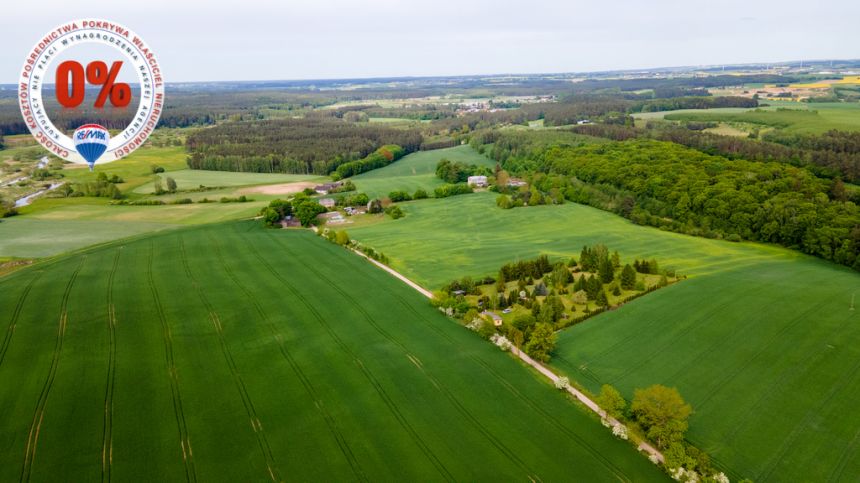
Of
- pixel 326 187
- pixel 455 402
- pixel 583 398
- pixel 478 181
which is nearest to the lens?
pixel 455 402

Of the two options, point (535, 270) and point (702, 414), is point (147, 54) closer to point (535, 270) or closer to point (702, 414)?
point (535, 270)

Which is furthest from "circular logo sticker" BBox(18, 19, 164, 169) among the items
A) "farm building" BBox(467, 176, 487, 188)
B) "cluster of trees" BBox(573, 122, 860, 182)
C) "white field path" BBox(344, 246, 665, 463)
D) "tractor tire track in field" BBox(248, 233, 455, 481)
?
"cluster of trees" BBox(573, 122, 860, 182)

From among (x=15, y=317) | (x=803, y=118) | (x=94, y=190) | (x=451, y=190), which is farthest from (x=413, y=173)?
(x=803, y=118)

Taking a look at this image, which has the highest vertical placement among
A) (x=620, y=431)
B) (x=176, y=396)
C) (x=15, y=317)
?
(x=15, y=317)

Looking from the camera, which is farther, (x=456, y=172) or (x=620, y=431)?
(x=456, y=172)

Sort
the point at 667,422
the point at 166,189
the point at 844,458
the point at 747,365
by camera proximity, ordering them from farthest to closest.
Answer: the point at 166,189
the point at 747,365
the point at 667,422
the point at 844,458

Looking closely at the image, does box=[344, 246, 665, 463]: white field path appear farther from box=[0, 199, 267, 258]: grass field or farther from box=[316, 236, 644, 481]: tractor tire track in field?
box=[0, 199, 267, 258]: grass field

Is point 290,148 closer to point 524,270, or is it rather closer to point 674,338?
point 524,270
